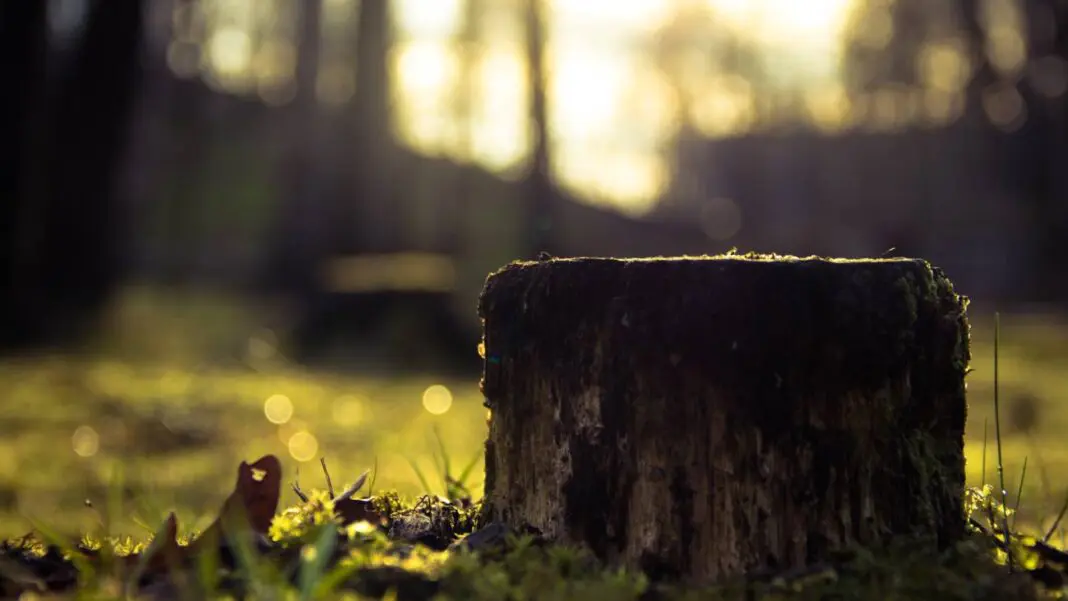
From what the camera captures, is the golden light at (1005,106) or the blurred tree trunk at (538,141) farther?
the golden light at (1005,106)

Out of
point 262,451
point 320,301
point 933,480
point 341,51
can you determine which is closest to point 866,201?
point 341,51

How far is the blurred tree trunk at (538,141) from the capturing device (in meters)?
17.9

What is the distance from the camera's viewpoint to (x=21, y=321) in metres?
12.9

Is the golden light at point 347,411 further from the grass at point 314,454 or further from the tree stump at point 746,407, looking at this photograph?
the tree stump at point 746,407

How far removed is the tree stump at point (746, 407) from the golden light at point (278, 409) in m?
6.72

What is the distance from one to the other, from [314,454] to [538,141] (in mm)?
11636

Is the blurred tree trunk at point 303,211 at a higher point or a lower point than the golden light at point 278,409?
higher

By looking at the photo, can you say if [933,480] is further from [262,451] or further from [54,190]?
[54,190]

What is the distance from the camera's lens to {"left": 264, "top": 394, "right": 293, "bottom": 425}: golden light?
27.9ft

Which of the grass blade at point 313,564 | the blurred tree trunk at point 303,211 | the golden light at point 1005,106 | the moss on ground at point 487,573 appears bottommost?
the moss on ground at point 487,573

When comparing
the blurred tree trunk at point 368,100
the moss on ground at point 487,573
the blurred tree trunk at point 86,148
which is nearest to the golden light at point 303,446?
the moss on ground at point 487,573

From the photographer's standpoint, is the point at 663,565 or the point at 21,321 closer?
the point at 663,565

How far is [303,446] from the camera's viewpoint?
7.48 m

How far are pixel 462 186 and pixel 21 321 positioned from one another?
23.6 m
